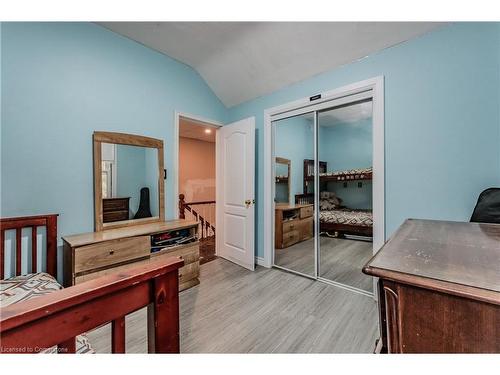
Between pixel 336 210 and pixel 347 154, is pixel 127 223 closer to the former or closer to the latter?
pixel 336 210

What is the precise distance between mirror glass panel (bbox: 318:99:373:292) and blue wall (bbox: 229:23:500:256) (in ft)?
1.41

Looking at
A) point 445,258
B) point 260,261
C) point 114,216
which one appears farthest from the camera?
point 260,261

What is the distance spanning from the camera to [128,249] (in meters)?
1.97

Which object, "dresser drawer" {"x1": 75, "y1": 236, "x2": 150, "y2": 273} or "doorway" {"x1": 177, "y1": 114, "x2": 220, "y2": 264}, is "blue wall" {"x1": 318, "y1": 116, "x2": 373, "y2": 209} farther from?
"doorway" {"x1": 177, "y1": 114, "x2": 220, "y2": 264}

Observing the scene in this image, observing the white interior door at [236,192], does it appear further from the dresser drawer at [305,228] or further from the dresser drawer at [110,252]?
the dresser drawer at [110,252]

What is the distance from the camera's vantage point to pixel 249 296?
2195 millimetres

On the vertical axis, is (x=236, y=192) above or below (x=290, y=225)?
above

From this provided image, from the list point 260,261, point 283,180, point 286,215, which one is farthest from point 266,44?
point 260,261

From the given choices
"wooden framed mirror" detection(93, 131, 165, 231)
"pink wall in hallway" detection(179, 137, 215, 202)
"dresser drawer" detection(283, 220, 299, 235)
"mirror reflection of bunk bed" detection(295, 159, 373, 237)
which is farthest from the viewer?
"pink wall in hallway" detection(179, 137, 215, 202)

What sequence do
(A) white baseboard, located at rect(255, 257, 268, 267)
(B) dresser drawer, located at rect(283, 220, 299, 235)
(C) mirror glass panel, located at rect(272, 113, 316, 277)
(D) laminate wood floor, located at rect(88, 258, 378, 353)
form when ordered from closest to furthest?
(D) laminate wood floor, located at rect(88, 258, 378, 353) → (C) mirror glass panel, located at rect(272, 113, 316, 277) → (A) white baseboard, located at rect(255, 257, 268, 267) → (B) dresser drawer, located at rect(283, 220, 299, 235)

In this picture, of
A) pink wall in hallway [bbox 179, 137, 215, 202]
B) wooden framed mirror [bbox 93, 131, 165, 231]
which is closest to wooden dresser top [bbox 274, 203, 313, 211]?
wooden framed mirror [bbox 93, 131, 165, 231]

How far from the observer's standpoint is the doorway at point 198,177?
15.3 ft

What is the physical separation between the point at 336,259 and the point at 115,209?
278 centimetres

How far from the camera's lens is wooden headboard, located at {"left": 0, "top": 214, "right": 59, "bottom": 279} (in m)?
1.67
